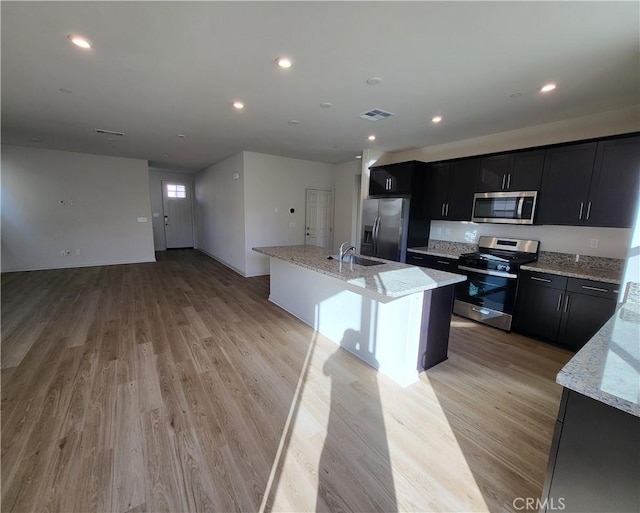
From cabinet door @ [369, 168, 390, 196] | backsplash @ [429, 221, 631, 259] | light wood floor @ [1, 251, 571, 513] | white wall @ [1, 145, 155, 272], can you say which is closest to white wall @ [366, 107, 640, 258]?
backsplash @ [429, 221, 631, 259]

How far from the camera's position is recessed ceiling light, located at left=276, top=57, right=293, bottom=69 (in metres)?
2.23

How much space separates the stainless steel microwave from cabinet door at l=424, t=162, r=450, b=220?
52cm

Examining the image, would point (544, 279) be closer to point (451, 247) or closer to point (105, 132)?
point (451, 247)

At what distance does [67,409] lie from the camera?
200cm

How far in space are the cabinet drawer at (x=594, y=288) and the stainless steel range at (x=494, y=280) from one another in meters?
0.52

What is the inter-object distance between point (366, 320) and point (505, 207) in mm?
2638

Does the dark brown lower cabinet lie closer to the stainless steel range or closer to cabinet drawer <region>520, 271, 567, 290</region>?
cabinet drawer <region>520, 271, 567, 290</region>

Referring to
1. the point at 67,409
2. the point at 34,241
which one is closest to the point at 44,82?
the point at 67,409

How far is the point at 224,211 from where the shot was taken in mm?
6867

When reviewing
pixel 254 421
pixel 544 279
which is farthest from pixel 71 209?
pixel 544 279

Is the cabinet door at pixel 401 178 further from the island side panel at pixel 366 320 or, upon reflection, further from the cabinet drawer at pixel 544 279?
the island side panel at pixel 366 320

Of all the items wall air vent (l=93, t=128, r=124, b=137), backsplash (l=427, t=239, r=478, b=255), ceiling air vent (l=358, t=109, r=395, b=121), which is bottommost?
backsplash (l=427, t=239, r=478, b=255)

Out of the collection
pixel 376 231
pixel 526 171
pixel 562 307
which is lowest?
pixel 562 307

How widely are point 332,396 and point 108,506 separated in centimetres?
143
